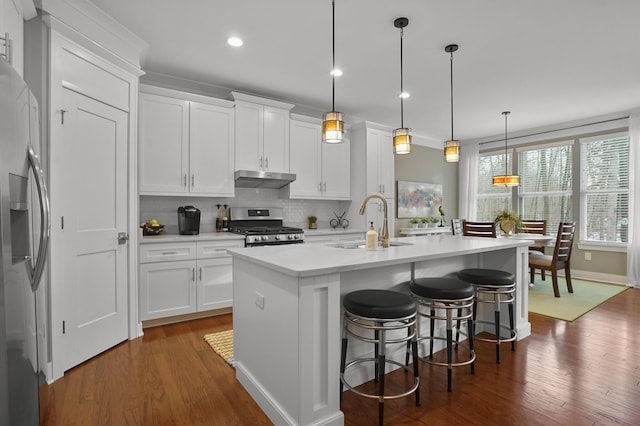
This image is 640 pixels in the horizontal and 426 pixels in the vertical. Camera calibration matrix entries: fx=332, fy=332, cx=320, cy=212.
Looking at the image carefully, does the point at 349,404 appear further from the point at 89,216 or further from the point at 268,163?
the point at 268,163

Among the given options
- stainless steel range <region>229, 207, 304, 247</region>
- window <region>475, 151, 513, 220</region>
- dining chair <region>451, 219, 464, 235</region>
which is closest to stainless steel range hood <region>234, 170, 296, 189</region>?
stainless steel range <region>229, 207, 304, 247</region>

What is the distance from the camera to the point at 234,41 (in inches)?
117

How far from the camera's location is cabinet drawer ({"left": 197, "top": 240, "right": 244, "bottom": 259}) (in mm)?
3447

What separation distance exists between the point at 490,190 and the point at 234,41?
585 centimetres

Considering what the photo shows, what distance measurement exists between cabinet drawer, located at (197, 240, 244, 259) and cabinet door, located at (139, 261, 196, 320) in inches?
5.2

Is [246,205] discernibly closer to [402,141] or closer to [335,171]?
[335,171]

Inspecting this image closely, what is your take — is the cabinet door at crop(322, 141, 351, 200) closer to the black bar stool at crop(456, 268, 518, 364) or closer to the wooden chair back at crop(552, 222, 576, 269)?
the black bar stool at crop(456, 268, 518, 364)

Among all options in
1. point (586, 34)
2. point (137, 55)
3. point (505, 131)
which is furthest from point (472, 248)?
point (505, 131)

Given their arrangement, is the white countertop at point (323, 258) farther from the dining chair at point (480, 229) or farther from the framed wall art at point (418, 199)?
the framed wall art at point (418, 199)

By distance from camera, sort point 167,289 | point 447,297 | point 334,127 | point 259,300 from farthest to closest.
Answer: point 167,289 → point 334,127 → point 447,297 → point 259,300

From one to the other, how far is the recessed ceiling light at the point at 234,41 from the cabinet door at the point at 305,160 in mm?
1516

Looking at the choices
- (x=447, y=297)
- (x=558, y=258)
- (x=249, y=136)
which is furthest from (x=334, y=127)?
(x=558, y=258)

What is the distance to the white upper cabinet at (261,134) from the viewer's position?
13.2 ft

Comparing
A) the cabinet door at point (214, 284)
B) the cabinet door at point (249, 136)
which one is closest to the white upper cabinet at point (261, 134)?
the cabinet door at point (249, 136)
